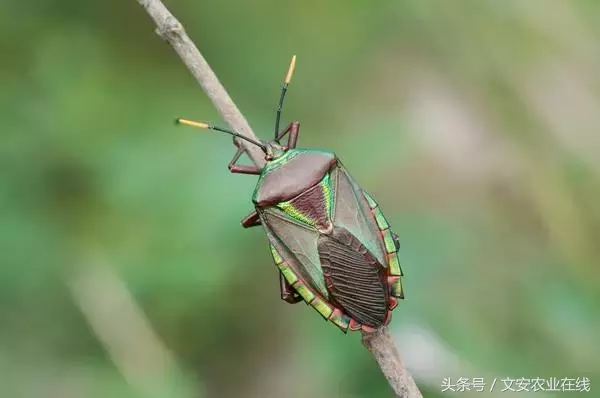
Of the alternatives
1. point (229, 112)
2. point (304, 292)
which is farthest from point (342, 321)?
point (229, 112)

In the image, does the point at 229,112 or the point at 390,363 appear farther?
the point at 229,112

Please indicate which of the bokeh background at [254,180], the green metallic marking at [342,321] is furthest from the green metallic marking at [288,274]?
the bokeh background at [254,180]

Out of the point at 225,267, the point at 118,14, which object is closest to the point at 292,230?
the point at 225,267

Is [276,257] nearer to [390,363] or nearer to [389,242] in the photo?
[389,242]

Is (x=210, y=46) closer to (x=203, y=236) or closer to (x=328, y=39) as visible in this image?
(x=328, y=39)

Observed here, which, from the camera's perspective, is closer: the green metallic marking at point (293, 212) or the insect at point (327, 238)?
the insect at point (327, 238)

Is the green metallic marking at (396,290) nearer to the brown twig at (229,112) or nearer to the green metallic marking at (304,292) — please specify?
the brown twig at (229,112)
